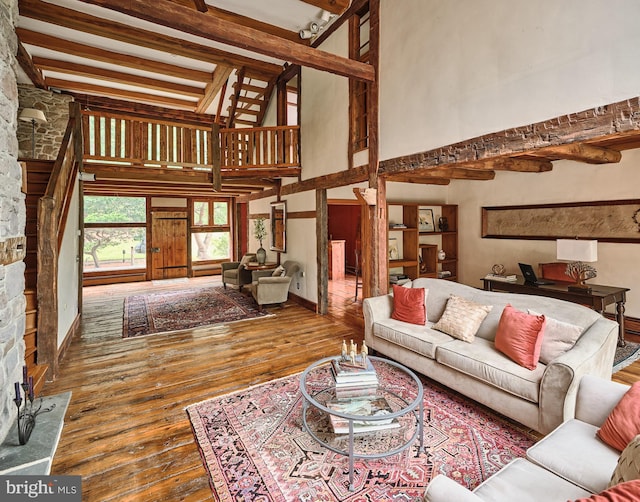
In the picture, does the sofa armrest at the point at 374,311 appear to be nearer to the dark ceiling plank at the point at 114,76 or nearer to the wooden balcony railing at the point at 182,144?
the wooden balcony railing at the point at 182,144

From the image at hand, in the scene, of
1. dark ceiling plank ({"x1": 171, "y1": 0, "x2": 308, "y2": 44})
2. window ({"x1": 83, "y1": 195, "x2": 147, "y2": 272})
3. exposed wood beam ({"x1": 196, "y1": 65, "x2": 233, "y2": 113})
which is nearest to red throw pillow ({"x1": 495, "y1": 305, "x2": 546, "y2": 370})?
dark ceiling plank ({"x1": 171, "y1": 0, "x2": 308, "y2": 44})

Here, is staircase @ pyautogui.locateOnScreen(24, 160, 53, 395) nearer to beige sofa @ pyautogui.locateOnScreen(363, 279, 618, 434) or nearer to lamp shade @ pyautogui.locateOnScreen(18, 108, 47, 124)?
lamp shade @ pyautogui.locateOnScreen(18, 108, 47, 124)

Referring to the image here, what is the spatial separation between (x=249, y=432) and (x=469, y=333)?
2073 millimetres

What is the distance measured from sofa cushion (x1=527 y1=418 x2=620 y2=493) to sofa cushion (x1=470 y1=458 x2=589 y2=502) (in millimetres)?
49

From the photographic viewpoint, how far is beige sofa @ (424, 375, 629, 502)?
4.23 feet

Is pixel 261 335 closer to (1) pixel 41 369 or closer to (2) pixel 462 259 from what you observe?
(1) pixel 41 369

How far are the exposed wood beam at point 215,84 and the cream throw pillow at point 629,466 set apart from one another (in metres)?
Result: 7.12

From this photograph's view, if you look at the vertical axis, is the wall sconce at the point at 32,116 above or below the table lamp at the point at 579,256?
above

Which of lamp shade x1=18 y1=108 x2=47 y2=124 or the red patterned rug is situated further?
lamp shade x1=18 y1=108 x2=47 y2=124

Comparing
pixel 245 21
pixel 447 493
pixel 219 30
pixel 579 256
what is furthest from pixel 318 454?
pixel 245 21

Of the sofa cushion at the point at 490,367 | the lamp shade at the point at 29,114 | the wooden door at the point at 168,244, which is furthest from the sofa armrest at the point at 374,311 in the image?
the wooden door at the point at 168,244

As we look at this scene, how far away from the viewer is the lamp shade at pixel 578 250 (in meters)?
3.69

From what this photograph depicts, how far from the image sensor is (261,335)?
14.9 ft

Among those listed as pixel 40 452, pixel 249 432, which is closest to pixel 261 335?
pixel 249 432
